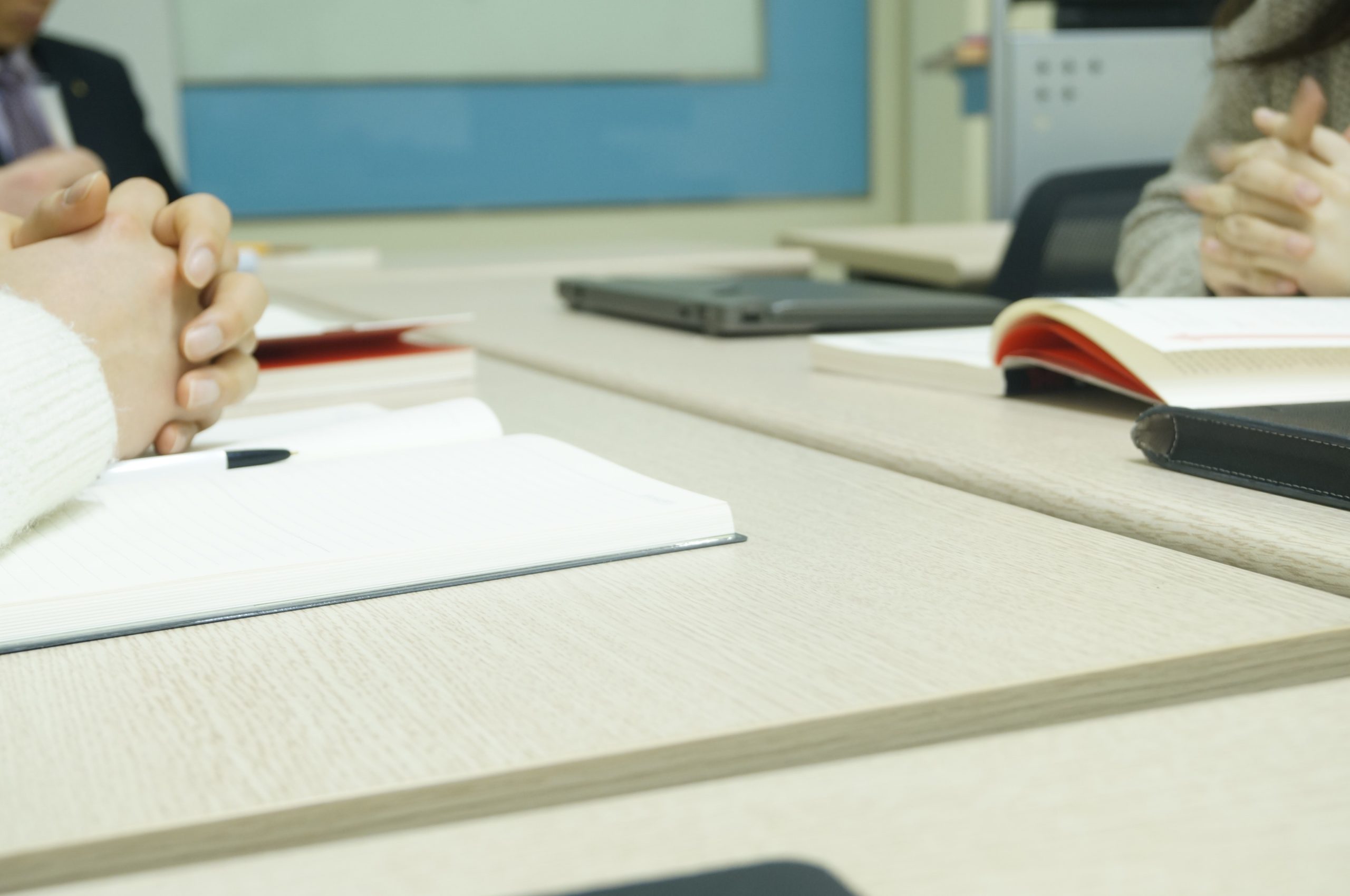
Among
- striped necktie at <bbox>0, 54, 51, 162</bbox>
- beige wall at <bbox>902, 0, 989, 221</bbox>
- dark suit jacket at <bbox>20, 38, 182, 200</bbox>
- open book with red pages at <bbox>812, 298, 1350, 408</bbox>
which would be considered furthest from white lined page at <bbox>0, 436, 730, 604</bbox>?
beige wall at <bbox>902, 0, 989, 221</bbox>

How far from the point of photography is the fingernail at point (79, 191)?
2.01ft

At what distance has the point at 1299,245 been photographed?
2.71ft

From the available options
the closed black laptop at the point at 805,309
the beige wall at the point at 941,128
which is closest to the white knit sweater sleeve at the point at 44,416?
the closed black laptop at the point at 805,309

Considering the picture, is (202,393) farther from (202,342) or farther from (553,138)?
(553,138)

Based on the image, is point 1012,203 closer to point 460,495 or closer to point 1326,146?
point 1326,146

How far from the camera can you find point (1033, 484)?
544mm

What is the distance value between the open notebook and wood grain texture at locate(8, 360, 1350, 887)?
1cm

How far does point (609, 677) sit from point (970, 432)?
358 mm

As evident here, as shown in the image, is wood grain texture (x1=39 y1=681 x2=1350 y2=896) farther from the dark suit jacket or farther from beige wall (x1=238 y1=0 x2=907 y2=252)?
beige wall (x1=238 y1=0 x2=907 y2=252)

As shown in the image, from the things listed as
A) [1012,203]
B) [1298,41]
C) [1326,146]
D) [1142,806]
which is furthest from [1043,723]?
[1012,203]

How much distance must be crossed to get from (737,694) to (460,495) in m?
0.20

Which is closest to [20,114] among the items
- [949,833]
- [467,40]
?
[467,40]

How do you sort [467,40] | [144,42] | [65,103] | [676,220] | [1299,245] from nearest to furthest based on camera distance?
[1299,245]
[65,103]
[144,42]
[467,40]
[676,220]

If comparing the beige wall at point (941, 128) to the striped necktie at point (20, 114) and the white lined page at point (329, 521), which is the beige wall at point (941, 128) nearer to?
the striped necktie at point (20, 114)
